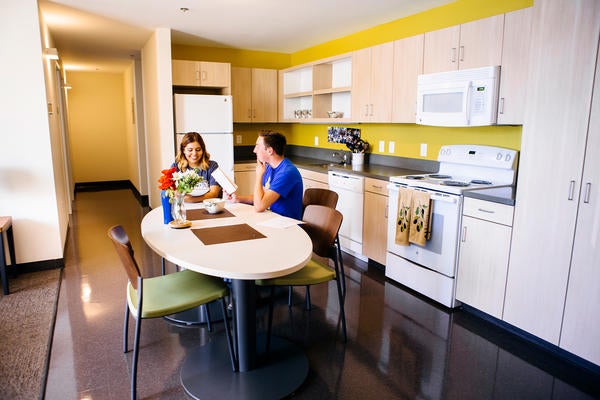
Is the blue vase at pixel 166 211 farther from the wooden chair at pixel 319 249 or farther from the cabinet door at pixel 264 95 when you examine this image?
the cabinet door at pixel 264 95

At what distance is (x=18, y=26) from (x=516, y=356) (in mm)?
4565

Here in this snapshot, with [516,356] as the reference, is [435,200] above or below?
above

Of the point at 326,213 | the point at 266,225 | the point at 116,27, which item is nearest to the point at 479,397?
the point at 326,213

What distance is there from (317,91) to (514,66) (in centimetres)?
265

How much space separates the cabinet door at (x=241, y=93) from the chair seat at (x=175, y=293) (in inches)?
147

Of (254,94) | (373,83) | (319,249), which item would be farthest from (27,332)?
(254,94)

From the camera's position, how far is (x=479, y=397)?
2148mm

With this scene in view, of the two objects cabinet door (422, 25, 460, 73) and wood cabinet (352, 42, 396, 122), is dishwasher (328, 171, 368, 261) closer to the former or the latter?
wood cabinet (352, 42, 396, 122)

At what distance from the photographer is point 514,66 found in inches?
116

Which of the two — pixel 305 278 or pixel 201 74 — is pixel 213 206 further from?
pixel 201 74

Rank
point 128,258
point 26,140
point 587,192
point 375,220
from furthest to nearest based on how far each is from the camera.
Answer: point 375,220
point 26,140
point 587,192
point 128,258

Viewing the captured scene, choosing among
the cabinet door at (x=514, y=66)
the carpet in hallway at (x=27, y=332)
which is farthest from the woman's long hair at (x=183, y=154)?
the cabinet door at (x=514, y=66)

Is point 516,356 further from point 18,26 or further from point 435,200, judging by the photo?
point 18,26

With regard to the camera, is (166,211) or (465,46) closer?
(166,211)
